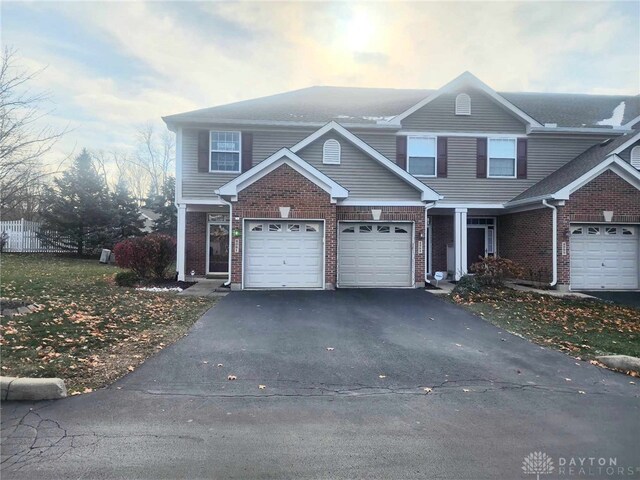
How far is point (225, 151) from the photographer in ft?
52.7

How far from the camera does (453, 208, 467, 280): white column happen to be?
16.3 metres

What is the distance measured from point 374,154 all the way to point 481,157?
5.29 meters

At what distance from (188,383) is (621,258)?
52.6ft

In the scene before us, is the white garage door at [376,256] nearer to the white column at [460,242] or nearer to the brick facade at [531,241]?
the white column at [460,242]

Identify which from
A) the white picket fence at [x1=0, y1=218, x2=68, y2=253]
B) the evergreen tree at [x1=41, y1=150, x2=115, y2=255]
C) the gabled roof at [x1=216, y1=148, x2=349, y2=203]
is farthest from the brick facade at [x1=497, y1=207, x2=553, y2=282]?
the white picket fence at [x1=0, y1=218, x2=68, y2=253]

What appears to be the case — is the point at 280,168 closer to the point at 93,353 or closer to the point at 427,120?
the point at 427,120

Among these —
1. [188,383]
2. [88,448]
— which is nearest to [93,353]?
[188,383]

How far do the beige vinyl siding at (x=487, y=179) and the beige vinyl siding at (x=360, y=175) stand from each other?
2.62 metres

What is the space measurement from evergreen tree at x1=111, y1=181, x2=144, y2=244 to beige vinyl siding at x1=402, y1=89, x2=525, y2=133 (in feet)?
61.8

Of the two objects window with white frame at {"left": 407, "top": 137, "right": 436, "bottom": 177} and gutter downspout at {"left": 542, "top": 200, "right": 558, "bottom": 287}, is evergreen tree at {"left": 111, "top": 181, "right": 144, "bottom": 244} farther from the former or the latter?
gutter downspout at {"left": 542, "top": 200, "right": 558, "bottom": 287}

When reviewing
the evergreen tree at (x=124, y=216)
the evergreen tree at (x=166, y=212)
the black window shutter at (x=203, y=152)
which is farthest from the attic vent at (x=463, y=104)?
the evergreen tree at (x=124, y=216)

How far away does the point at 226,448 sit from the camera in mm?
3629

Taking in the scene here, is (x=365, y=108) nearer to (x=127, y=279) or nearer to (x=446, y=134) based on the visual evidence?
(x=446, y=134)

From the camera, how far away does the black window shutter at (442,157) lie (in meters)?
16.8
